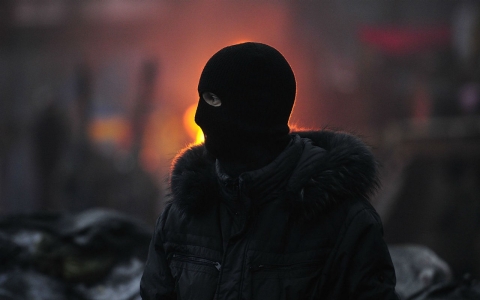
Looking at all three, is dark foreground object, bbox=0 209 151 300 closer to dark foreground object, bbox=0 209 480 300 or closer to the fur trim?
dark foreground object, bbox=0 209 480 300

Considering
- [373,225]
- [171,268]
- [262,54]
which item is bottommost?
[171,268]

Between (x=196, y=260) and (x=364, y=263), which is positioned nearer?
(x=364, y=263)

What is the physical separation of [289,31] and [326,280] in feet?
43.5

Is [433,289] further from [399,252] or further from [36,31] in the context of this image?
[36,31]

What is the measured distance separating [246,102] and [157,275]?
56cm

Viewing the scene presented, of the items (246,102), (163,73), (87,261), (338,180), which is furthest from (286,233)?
(163,73)

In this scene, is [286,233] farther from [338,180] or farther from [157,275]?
[157,275]

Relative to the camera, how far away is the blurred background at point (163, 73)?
1309 cm

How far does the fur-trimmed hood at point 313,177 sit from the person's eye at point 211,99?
0.71 feet

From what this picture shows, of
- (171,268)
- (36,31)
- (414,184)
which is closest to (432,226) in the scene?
(414,184)

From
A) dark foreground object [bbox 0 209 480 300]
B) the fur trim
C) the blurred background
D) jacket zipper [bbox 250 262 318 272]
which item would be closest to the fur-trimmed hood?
the fur trim

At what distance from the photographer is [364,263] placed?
1781 mm

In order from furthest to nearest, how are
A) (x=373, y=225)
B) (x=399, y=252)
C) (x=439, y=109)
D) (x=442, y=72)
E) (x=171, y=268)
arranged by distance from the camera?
1. (x=442, y=72)
2. (x=439, y=109)
3. (x=399, y=252)
4. (x=171, y=268)
5. (x=373, y=225)

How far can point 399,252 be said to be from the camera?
4.34 meters
